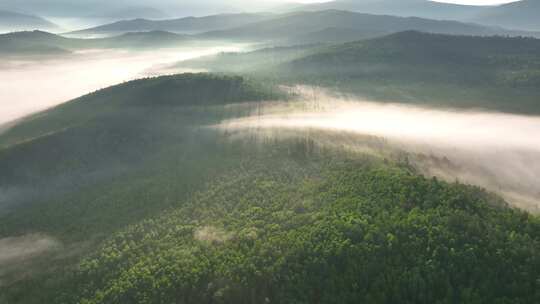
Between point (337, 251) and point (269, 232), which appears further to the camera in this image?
point (269, 232)

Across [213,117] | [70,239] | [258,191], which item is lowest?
Answer: [70,239]

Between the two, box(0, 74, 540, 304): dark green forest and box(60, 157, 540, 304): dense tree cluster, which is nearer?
box(60, 157, 540, 304): dense tree cluster

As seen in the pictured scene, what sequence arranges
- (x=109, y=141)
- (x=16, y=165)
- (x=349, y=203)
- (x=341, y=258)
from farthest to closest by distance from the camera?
Answer: (x=109, y=141) < (x=16, y=165) < (x=349, y=203) < (x=341, y=258)

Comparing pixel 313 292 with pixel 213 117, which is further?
pixel 213 117

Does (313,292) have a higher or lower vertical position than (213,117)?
lower

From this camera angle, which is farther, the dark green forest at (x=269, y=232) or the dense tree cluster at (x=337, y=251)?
the dark green forest at (x=269, y=232)

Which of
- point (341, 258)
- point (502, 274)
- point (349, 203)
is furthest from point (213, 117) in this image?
point (502, 274)

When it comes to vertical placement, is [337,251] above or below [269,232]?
above

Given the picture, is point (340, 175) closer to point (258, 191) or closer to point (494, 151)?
point (258, 191)
